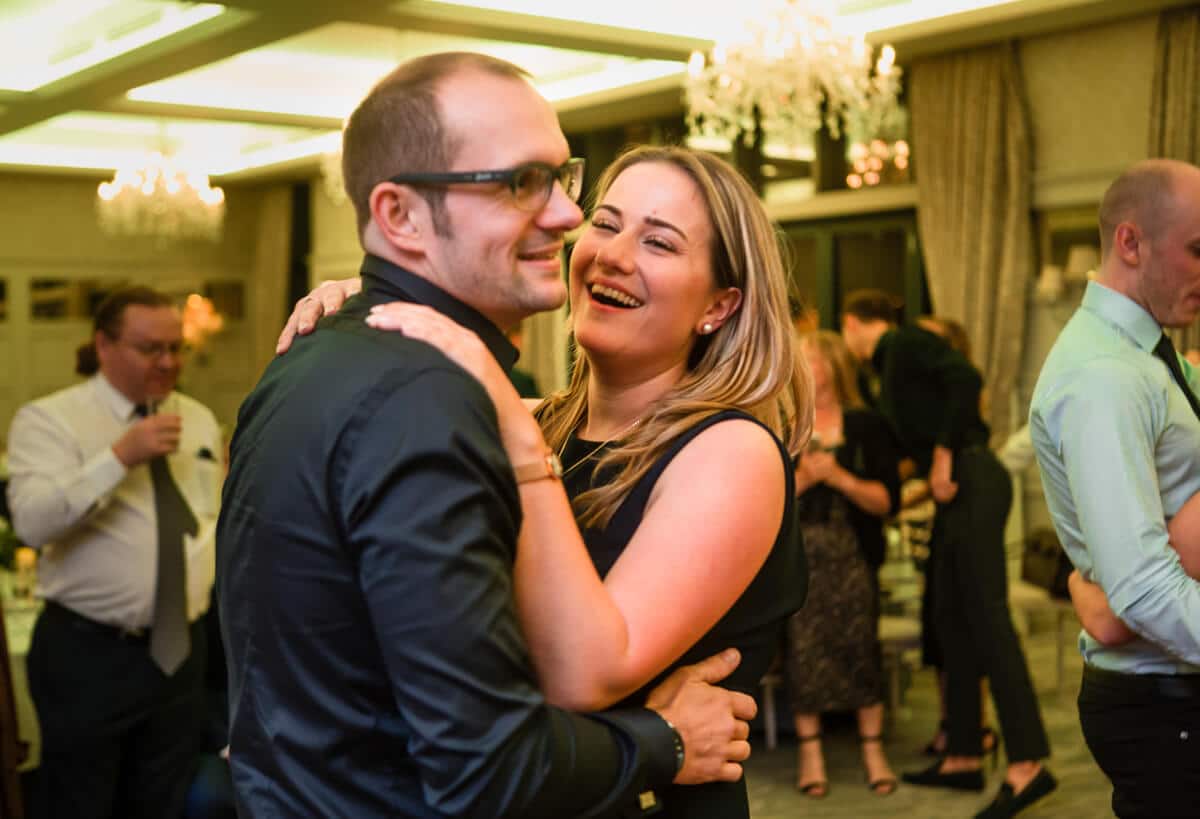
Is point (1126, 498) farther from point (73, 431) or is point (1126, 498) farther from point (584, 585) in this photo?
point (73, 431)

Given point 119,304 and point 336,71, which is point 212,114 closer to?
point 336,71

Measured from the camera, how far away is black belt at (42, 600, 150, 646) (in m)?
3.36

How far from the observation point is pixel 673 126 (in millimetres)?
9609

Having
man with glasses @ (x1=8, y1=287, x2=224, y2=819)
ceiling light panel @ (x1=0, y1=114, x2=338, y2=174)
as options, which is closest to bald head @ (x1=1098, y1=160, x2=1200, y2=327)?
man with glasses @ (x1=8, y1=287, x2=224, y2=819)

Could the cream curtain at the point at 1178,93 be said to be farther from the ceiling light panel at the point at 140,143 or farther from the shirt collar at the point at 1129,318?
the ceiling light panel at the point at 140,143

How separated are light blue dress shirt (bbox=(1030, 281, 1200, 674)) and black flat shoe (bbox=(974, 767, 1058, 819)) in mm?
2297

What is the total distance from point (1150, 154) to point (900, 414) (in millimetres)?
3039

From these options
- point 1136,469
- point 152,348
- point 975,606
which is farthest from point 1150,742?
point 152,348

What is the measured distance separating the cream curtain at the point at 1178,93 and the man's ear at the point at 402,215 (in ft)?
20.8

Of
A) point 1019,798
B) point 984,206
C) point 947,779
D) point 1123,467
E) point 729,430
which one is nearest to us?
point 729,430

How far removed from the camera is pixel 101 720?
3307mm

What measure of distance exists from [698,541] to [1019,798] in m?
3.57

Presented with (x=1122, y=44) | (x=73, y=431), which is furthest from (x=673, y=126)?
(x=73, y=431)

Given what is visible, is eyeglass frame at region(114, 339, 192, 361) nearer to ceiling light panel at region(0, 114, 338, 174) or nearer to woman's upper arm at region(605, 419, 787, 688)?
woman's upper arm at region(605, 419, 787, 688)
